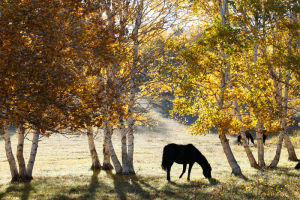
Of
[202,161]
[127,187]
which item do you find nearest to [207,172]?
[202,161]

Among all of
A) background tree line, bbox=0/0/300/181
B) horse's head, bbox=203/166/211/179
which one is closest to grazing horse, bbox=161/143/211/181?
horse's head, bbox=203/166/211/179

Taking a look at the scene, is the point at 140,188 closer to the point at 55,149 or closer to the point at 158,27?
the point at 158,27

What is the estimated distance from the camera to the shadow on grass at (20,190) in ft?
44.3

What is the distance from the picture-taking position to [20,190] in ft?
48.2

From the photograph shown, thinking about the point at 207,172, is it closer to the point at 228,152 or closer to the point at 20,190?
the point at 228,152

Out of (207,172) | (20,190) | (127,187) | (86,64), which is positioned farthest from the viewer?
(207,172)

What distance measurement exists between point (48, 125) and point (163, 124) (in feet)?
205

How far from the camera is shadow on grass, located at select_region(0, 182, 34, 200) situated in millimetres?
13503

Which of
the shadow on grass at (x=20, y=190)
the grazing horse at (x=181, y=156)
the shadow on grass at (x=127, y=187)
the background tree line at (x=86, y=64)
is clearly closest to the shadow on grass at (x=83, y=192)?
the shadow on grass at (x=127, y=187)

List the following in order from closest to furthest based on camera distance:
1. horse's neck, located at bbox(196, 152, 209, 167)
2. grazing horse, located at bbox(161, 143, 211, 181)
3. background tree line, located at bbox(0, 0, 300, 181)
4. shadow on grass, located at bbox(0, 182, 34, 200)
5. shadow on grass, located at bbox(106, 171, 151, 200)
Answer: background tree line, located at bbox(0, 0, 300, 181) → shadow on grass, located at bbox(106, 171, 151, 200) → shadow on grass, located at bbox(0, 182, 34, 200) → grazing horse, located at bbox(161, 143, 211, 181) → horse's neck, located at bbox(196, 152, 209, 167)

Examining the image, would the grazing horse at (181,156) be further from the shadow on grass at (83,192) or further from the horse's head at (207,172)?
the shadow on grass at (83,192)

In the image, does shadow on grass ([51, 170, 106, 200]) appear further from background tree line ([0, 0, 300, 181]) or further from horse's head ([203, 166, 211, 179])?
horse's head ([203, 166, 211, 179])

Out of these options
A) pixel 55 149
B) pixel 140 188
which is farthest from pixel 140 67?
pixel 55 149

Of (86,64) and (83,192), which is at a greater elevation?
(86,64)
